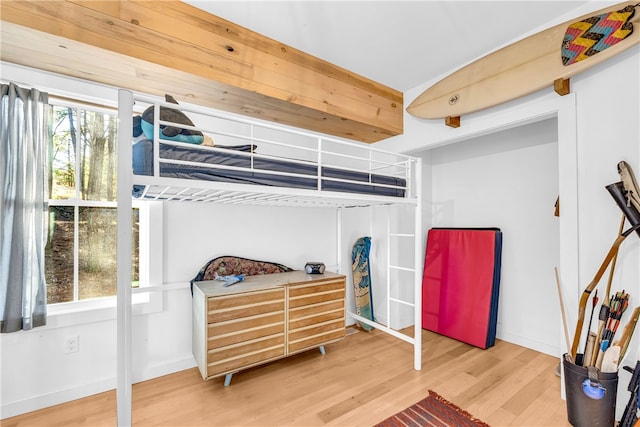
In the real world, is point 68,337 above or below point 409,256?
below

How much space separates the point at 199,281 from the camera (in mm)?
2344

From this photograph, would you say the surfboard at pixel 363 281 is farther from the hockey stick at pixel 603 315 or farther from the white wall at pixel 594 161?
the hockey stick at pixel 603 315

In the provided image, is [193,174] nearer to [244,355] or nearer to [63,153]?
[63,153]

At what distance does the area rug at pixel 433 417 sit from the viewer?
1722mm

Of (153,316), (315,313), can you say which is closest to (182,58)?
(153,316)

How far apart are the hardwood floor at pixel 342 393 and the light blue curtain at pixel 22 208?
68 cm

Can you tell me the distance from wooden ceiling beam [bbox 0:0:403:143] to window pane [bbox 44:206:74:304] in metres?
0.95

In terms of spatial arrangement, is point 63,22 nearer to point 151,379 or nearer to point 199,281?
point 199,281

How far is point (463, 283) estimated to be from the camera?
9.83ft

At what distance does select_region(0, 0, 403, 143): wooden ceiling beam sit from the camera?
1577 millimetres

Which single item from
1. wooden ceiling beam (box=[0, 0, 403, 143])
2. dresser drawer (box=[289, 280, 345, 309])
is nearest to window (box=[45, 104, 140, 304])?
wooden ceiling beam (box=[0, 0, 403, 143])

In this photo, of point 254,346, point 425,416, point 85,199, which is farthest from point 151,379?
point 425,416

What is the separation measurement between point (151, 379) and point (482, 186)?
3.55 metres

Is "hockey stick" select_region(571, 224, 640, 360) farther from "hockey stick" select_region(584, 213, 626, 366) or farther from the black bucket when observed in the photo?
the black bucket
